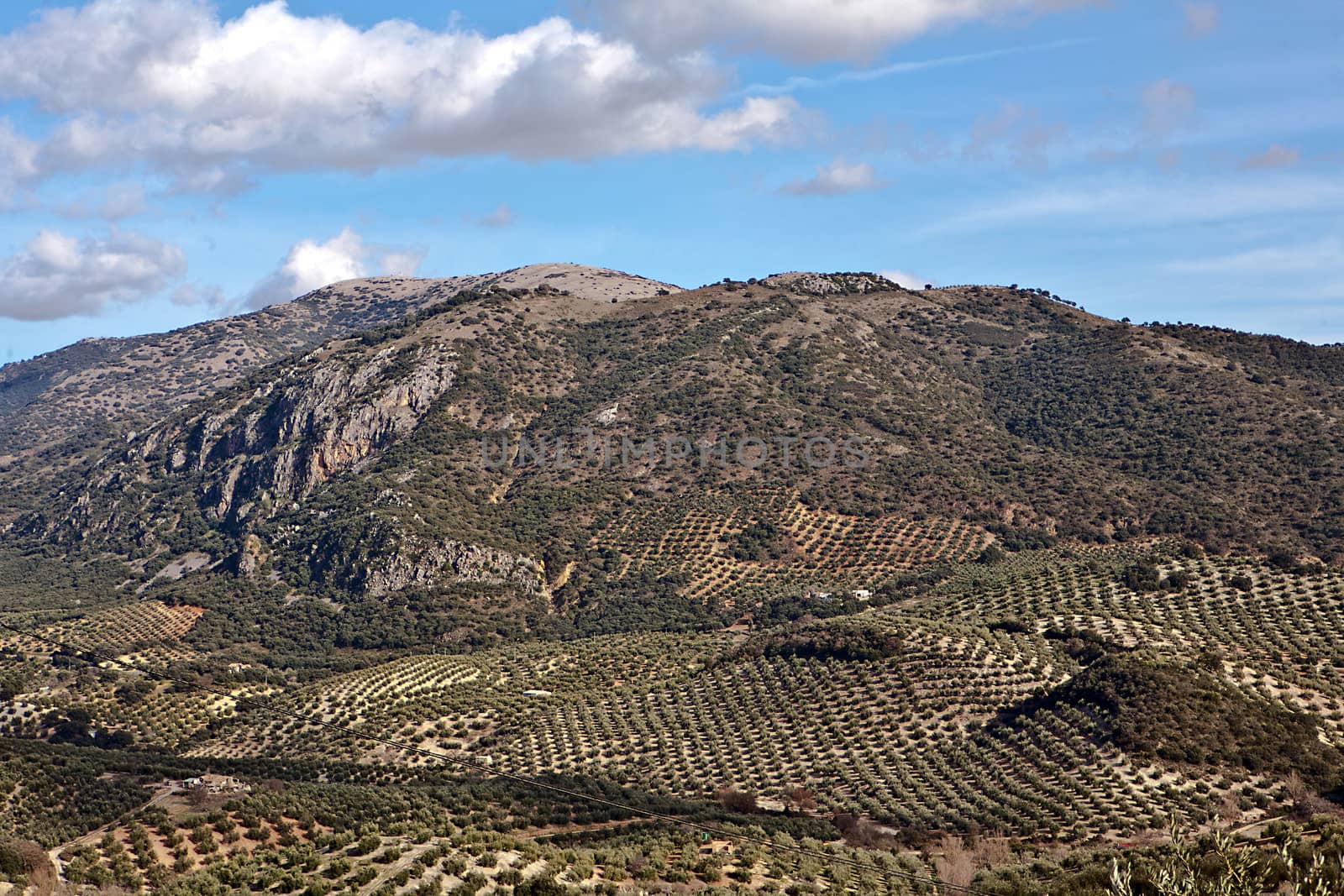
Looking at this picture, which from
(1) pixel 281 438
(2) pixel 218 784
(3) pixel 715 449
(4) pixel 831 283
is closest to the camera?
(2) pixel 218 784

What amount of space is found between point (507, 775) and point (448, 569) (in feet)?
181

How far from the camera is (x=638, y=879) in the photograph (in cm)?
3275

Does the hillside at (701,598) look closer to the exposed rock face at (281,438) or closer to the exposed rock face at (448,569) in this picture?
the exposed rock face at (448,569)

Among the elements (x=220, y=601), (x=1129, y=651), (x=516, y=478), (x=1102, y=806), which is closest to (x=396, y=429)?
(x=516, y=478)

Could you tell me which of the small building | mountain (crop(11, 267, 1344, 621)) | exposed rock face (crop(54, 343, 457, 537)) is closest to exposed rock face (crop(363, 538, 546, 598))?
mountain (crop(11, 267, 1344, 621))

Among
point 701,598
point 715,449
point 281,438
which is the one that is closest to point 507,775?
point 701,598

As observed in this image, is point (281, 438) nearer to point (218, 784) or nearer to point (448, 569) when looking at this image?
point (448, 569)

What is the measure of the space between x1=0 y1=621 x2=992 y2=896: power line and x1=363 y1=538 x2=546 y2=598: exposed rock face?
24.7 m

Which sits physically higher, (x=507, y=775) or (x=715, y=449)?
(x=715, y=449)

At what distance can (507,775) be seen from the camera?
57812 mm

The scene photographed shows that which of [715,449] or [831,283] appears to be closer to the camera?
[715,449]

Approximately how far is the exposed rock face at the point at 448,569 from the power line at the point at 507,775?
80.9 feet

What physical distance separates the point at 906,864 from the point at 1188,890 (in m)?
16.0

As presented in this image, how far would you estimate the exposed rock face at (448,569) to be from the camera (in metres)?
110
